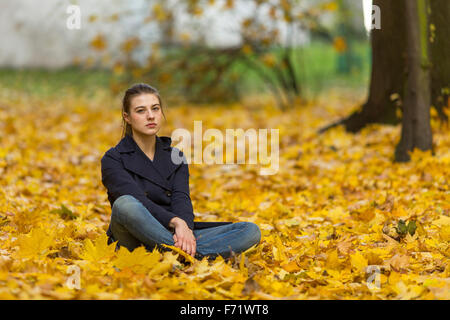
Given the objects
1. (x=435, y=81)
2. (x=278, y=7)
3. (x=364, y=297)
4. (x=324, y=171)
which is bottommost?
(x=364, y=297)

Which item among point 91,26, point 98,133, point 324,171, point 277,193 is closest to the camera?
point 277,193

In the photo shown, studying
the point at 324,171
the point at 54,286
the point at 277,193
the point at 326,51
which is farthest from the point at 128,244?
the point at 326,51

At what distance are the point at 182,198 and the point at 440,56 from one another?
13.7 feet

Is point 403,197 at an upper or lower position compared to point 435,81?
lower

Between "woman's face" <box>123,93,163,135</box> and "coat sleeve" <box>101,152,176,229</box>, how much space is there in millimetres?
232

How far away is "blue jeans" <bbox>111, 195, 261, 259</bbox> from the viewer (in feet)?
8.94

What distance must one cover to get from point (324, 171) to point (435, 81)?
185 cm

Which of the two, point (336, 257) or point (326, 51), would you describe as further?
point (326, 51)

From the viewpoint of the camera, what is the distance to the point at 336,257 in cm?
280

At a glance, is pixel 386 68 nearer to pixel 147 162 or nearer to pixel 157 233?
pixel 147 162

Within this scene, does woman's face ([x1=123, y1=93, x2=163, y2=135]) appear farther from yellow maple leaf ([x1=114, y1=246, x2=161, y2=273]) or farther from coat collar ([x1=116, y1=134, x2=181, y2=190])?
yellow maple leaf ([x1=114, y1=246, x2=161, y2=273])

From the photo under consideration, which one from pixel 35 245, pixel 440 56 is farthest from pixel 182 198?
pixel 440 56

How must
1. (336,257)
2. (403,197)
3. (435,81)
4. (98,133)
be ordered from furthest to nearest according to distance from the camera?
1. (98,133)
2. (435,81)
3. (403,197)
4. (336,257)
